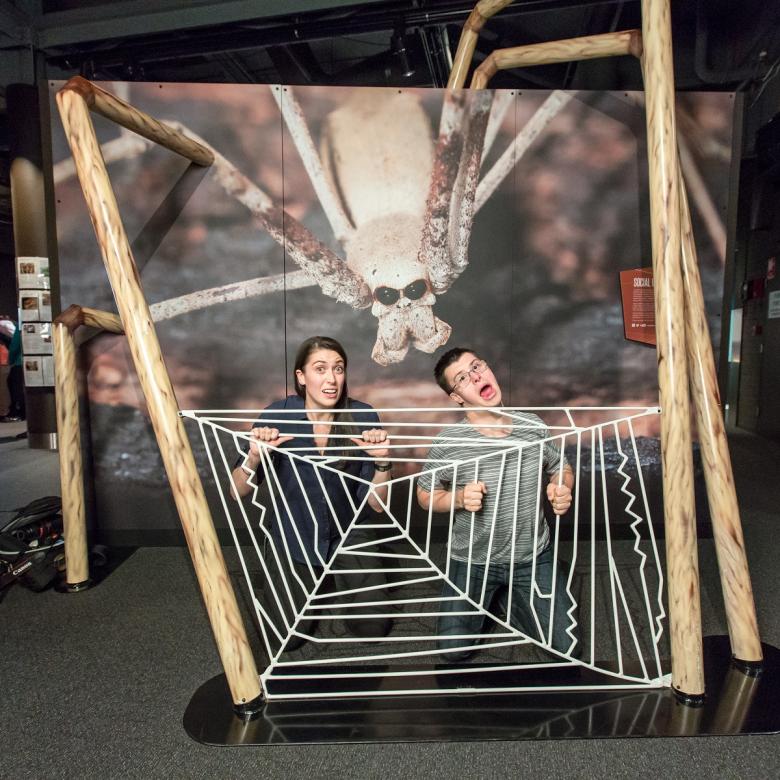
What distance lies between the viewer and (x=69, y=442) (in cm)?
229

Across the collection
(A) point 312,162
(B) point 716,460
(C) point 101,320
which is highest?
(A) point 312,162

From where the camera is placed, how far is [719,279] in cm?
276

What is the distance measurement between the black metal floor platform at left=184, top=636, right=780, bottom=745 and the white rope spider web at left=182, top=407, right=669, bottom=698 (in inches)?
1.7

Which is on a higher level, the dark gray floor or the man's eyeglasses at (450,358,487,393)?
the man's eyeglasses at (450,358,487,393)

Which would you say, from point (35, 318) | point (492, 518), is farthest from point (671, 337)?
point (35, 318)

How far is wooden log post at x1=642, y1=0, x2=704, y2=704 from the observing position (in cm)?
145

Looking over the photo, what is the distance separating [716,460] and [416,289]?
1560mm

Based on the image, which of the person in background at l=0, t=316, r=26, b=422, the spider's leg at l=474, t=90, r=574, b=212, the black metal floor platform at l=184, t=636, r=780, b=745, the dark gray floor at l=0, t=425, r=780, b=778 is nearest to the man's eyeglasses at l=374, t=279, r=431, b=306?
the spider's leg at l=474, t=90, r=574, b=212

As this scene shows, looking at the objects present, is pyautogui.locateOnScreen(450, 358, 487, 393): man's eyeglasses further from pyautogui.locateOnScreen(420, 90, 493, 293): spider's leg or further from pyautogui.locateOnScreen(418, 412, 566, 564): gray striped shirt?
pyautogui.locateOnScreen(420, 90, 493, 293): spider's leg

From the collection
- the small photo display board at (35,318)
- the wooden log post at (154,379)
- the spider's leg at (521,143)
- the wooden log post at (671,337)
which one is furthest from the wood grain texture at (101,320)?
the small photo display board at (35,318)

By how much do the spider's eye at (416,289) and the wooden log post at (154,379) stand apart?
4.85ft

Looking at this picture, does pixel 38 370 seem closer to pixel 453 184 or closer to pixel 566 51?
pixel 453 184

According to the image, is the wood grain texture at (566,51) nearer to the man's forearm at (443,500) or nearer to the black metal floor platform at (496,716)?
the man's forearm at (443,500)

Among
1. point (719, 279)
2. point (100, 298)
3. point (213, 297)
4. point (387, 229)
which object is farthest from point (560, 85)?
point (100, 298)
